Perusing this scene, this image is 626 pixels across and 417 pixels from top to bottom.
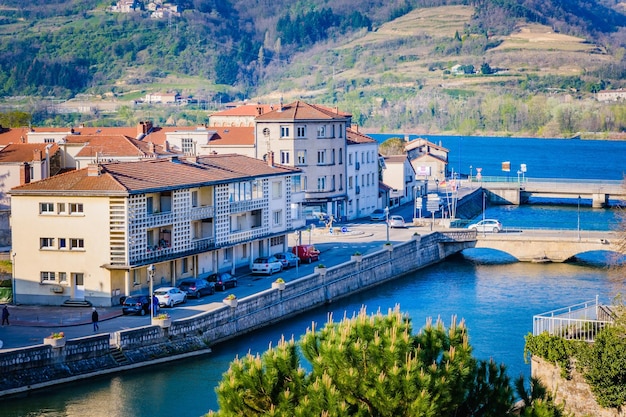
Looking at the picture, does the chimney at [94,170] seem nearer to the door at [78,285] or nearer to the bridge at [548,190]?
Result: the door at [78,285]

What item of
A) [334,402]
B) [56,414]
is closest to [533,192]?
[56,414]

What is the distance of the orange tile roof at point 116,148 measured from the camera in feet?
218

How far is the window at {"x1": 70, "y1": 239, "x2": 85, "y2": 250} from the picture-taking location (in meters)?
45.9

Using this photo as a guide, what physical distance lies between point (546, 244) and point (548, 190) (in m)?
40.6

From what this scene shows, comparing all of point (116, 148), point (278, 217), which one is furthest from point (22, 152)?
point (278, 217)

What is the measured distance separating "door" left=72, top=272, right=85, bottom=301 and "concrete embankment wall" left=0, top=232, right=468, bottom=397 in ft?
17.8

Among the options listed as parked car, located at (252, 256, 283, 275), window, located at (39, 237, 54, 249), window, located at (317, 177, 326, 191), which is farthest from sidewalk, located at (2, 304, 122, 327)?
window, located at (317, 177, 326, 191)

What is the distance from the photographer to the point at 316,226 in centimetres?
7338

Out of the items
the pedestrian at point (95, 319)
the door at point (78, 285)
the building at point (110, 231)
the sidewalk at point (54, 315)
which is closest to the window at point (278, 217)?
the building at point (110, 231)

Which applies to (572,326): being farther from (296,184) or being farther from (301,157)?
(301,157)

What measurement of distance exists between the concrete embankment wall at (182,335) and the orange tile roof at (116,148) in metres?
15.1

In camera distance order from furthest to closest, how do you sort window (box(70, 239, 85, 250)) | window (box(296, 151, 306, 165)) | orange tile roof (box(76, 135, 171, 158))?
1. window (box(296, 151, 306, 165))
2. orange tile roof (box(76, 135, 171, 158))
3. window (box(70, 239, 85, 250))

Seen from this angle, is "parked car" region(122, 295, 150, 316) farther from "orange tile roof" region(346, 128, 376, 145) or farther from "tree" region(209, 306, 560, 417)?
"orange tile roof" region(346, 128, 376, 145)

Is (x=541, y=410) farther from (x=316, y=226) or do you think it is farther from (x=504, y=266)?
(x=316, y=226)
